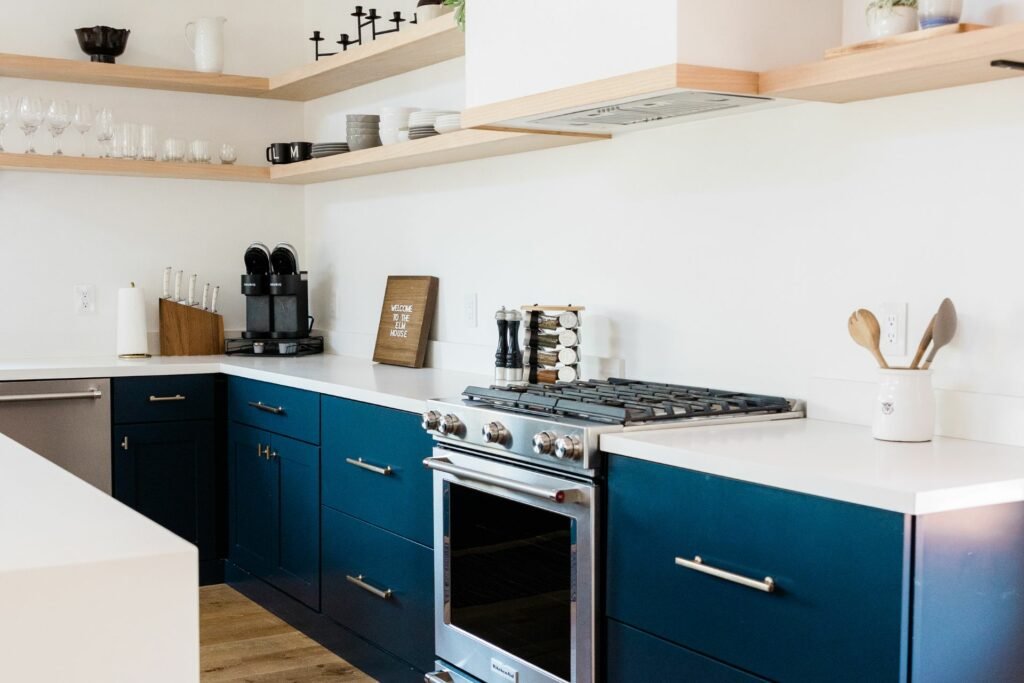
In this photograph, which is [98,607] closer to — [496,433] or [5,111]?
[496,433]

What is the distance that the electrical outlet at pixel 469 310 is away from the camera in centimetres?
386

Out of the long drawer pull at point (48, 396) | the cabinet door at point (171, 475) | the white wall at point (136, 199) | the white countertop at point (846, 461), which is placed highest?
the white wall at point (136, 199)

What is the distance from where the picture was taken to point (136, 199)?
465cm

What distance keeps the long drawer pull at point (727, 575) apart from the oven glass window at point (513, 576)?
333 mm

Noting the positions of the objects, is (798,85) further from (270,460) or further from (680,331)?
(270,460)

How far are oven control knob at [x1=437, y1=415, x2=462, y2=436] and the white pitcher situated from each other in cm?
237

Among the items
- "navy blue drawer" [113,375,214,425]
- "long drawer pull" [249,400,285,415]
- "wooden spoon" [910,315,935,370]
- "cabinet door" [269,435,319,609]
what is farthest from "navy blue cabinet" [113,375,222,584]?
"wooden spoon" [910,315,935,370]

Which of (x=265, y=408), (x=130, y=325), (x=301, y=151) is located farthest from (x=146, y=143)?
(x=265, y=408)

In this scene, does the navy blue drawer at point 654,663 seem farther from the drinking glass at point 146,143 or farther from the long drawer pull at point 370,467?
the drinking glass at point 146,143

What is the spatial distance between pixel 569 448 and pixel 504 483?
259mm

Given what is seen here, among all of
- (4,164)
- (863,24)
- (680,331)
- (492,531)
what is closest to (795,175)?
(863,24)

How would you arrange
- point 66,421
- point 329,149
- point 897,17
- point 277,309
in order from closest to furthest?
point 897,17
point 66,421
point 329,149
point 277,309

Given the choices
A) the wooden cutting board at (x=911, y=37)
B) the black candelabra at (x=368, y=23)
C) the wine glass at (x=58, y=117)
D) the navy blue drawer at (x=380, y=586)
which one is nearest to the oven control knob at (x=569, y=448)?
the navy blue drawer at (x=380, y=586)

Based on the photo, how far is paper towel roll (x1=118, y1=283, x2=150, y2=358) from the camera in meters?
4.45
